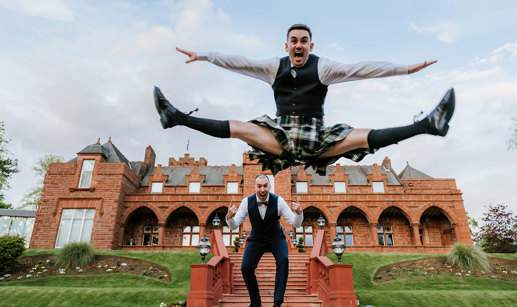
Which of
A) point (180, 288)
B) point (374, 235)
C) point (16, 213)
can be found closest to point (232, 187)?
point (374, 235)

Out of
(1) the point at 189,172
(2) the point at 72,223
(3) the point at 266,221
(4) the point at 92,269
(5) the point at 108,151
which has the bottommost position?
(4) the point at 92,269

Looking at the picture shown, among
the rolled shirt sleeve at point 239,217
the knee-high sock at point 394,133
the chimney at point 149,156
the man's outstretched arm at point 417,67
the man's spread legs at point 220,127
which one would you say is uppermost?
the chimney at point 149,156

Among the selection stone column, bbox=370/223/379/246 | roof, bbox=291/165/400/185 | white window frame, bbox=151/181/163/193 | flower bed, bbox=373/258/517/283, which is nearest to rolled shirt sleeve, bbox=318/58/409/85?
flower bed, bbox=373/258/517/283

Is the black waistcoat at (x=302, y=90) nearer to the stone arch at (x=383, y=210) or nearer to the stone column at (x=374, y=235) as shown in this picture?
the stone column at (x=374, y=235)

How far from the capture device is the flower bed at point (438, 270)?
1448 centimetres

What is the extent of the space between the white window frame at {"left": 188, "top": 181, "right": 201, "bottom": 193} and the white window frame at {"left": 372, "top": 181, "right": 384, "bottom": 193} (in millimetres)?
14300

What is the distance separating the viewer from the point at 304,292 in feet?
38.5

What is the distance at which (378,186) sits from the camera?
2748cm

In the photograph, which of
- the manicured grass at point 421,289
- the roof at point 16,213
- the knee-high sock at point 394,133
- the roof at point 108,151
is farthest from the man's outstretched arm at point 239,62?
the roof at point 16,213

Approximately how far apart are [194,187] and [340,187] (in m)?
12.0

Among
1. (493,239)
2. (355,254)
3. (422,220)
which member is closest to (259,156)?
(355,254)

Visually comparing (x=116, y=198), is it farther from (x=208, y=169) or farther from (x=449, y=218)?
(x=449, y=218)

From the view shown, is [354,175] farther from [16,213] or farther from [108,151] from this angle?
[16,213]

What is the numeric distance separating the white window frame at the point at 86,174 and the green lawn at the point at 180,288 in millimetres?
6901
